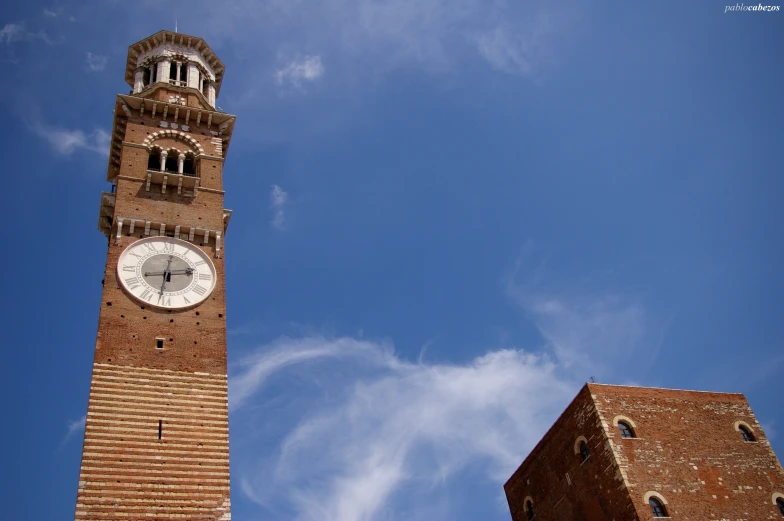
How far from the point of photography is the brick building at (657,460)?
30016mm

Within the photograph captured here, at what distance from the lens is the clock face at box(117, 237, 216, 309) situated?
31.2m

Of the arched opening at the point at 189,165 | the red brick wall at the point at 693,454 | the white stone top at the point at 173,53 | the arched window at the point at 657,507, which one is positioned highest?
the white stone top at the point at 173,53

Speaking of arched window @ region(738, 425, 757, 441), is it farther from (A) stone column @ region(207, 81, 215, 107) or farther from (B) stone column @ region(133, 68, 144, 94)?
(B) stone column @ region(133, 68, 144, 94)

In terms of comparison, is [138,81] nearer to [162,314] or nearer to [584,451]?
[162,314]

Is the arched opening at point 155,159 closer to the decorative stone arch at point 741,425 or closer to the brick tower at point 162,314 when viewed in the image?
the brick tower at point 162,314

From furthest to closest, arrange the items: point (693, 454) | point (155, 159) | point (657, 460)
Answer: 1. point (155, 159)
2. point (693, 454)
3. point (657, 460)

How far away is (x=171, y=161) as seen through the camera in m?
38.5

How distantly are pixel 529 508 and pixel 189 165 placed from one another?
80.5 feet

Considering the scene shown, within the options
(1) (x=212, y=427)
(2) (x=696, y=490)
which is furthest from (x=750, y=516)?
(1) (x=212, y=427)

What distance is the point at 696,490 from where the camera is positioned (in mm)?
30531

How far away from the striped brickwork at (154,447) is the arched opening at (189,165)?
1318 cm

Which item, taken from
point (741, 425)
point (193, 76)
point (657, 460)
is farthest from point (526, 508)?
point (193, 76)

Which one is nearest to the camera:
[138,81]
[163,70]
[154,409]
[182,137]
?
[154,409]

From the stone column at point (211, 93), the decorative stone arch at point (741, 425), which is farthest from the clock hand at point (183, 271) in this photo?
the decorative stone arch at point (741, 425)
